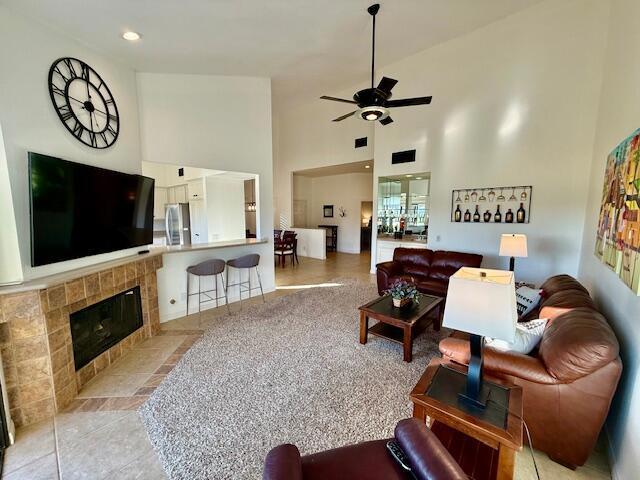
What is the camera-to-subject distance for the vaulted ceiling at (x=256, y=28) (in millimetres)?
2762

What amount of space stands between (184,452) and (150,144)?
372cm

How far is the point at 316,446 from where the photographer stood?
181cm

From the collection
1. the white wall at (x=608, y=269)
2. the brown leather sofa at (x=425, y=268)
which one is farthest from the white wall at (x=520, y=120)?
the brown leather sofa at (x=425, y=268)

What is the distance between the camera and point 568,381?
61.1 inches

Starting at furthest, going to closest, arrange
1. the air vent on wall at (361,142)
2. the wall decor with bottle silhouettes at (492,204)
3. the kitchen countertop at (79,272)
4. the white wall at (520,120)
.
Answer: the air vent on wall at (361,142) < the wall decor with bottle silhouettes at (492,204) < the white wall at (520,120) < the kitchen countertop at (79,272)

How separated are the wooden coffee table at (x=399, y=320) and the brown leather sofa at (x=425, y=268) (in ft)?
2.71

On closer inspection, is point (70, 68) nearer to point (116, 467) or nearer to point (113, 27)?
point (113, 27)

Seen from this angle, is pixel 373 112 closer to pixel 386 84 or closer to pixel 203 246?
pixel 386 84

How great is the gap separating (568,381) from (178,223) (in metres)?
6.57

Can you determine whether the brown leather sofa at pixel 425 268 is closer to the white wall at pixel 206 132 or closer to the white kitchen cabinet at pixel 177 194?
the white wall at pixel 206 132

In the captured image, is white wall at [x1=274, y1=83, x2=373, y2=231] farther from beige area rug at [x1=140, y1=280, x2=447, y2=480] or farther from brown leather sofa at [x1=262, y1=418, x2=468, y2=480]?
brown leather sofa at [x1=262, y1=418, x2=468, y2=480]

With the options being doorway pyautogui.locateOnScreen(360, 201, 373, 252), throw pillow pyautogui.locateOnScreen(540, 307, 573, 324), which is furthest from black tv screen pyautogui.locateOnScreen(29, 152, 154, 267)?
doorway pyautogui.locateOnScreen(360, 201, 373, 252)

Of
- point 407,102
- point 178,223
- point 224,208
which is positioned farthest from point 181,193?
point 407,102

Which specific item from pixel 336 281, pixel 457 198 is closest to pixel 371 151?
pixel 457 198
